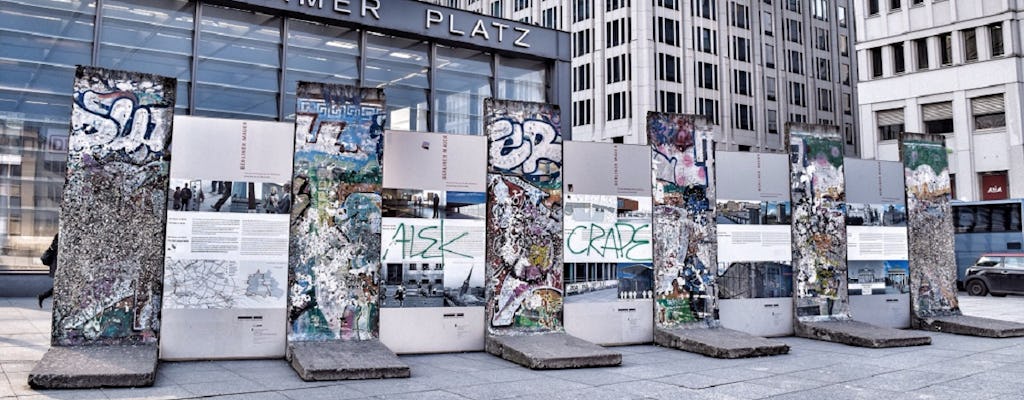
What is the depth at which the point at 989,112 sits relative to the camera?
3541cm

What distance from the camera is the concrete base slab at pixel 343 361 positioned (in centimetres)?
798

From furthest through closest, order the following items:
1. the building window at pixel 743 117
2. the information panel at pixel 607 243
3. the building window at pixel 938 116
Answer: the building window at pixel 743 117
the building window at pixel 938 116
the information panel at pixel 607 243

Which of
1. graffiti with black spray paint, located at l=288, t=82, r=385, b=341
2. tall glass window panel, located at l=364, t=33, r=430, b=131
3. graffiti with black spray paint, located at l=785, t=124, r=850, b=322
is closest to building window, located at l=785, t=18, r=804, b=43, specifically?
tall glass window panel, located at l=364, t=33, r=430, b=131

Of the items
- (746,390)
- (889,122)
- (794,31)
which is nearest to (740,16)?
(794,31)

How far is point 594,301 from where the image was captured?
1135cm

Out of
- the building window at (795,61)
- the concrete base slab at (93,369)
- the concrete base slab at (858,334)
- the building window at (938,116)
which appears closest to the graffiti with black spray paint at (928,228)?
the concrete base slab at (858,334)

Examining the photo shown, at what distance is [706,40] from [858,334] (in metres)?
49.4

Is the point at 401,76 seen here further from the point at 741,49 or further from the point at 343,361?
the point at 741,49

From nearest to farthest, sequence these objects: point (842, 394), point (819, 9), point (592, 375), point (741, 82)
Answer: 1. point (842, 394)
2. point (592, 375)
3. point (741, 82)
4. point (819, 9)

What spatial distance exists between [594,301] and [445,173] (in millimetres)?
3055

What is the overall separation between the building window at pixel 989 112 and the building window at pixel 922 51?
121 inches

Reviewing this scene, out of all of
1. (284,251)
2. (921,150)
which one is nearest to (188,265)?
(284,251)

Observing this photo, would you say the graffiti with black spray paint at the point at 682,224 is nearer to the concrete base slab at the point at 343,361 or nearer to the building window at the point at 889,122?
the concrete base slab at the point at 343,361

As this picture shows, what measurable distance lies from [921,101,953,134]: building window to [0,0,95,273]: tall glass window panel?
36.8m
